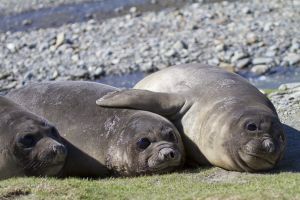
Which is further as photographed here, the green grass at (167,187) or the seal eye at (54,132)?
the seal eye at (54,132)

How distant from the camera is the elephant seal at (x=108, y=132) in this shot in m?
11.6

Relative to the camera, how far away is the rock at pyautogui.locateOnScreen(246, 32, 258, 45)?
26109 mm

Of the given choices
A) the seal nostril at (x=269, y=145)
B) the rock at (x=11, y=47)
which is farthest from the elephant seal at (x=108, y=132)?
the rock at (x=11, y=47)

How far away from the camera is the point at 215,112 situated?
478 inches

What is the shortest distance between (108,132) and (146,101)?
90 cm

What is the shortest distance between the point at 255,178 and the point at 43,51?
19.0 metres

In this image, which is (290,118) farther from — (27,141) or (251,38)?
(251,38)

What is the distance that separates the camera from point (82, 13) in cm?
3862

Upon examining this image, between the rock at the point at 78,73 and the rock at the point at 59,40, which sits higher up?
the rock at the point at 59,40

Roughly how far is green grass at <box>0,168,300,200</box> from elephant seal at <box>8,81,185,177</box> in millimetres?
348

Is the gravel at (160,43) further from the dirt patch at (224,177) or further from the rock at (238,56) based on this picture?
the dirt patch at (224,177)

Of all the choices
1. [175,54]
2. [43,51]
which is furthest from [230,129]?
[43,51]

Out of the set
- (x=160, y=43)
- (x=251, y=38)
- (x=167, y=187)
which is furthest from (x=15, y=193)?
(x=160, y=43)

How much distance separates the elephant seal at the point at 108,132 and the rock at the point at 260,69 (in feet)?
34.8
